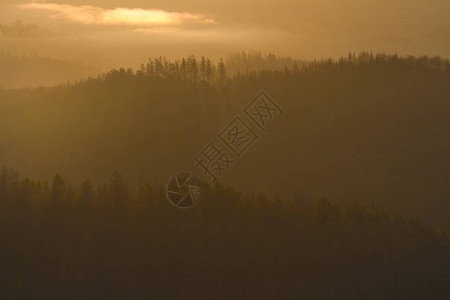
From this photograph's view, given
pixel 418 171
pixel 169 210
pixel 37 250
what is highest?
pixel 169 210

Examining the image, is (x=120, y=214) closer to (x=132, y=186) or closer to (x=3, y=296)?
(x=3, y=296)

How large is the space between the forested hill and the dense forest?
1933 inches

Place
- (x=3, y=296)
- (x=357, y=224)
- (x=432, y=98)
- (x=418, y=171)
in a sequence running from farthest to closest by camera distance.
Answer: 1. (x=432, y=98)
2. (x=418, y=171)
3. (x=357, y=224)
4. (x=3, y=296)

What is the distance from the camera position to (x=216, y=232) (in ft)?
183

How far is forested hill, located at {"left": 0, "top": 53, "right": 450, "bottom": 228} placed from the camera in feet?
378

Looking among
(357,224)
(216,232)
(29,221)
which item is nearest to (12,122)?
(29,221)

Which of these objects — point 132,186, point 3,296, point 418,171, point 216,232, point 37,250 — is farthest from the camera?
point 418,171

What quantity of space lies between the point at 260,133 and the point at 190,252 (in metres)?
77.3

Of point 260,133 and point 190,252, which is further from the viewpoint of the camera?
point 260,133

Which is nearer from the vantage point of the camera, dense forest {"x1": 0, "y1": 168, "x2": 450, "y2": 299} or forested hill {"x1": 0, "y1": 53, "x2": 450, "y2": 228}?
dense forest {"x1": 0, "y1": 168, "x2": 450, "y2": 299}

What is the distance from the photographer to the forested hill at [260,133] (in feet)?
378

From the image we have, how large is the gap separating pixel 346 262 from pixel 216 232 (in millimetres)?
16621

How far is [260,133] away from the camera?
422 ft

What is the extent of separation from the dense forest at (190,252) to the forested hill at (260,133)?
4911 cm
